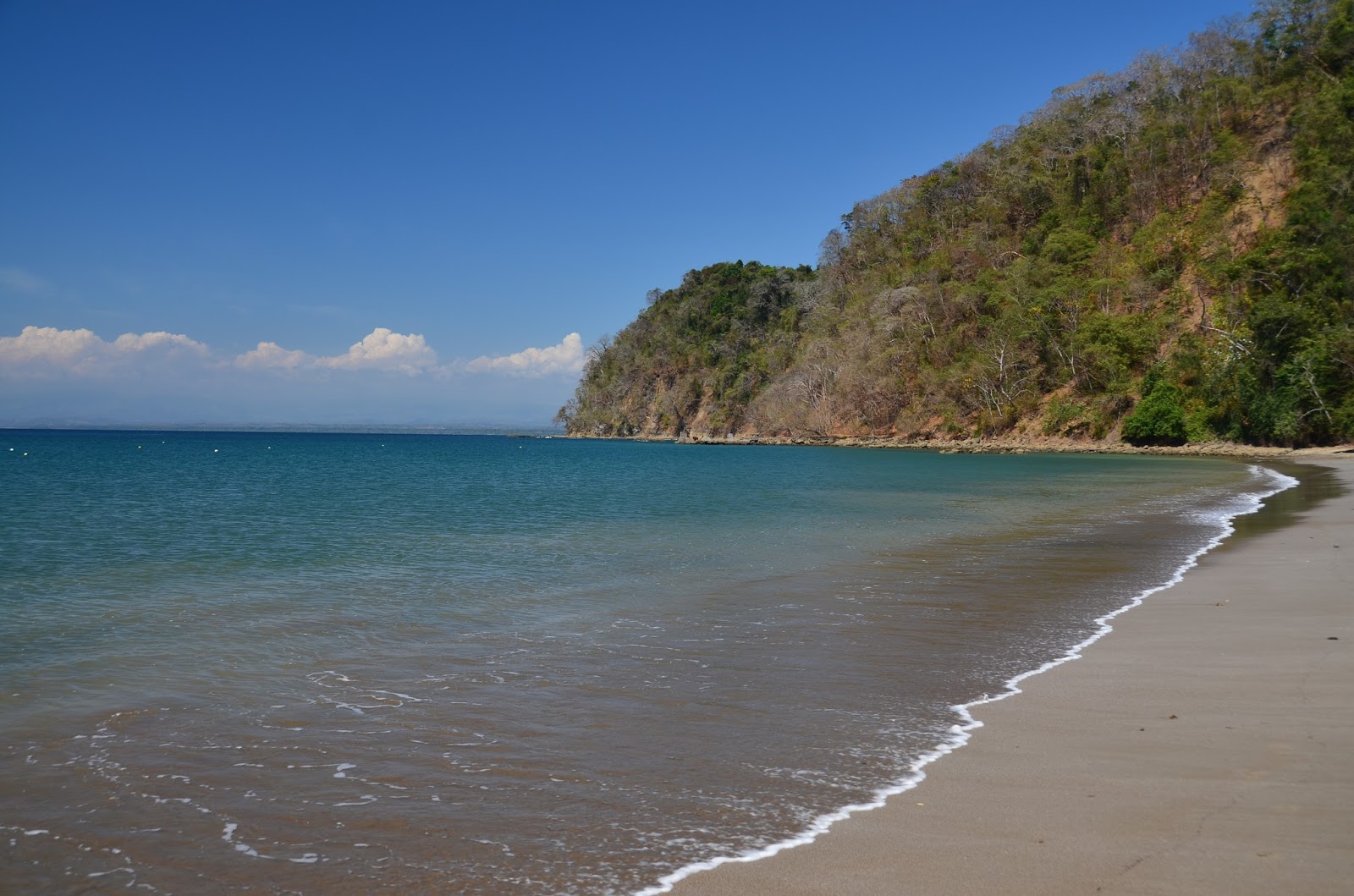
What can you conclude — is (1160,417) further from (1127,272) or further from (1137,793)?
(1137,793)

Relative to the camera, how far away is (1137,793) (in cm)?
446

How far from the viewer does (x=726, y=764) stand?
17.1 ft

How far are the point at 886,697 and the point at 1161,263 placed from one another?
239 feet

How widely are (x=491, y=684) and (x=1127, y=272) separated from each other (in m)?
73.7

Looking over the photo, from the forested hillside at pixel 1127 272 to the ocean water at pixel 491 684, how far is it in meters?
39.9

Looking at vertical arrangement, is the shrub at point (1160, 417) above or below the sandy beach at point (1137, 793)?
above

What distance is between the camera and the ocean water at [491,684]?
418 cm

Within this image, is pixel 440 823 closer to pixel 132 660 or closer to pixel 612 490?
pixel 132 660

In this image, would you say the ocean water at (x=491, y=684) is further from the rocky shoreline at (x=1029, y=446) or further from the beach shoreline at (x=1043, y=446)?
the rocky shoreline at (x=1029, y=446)

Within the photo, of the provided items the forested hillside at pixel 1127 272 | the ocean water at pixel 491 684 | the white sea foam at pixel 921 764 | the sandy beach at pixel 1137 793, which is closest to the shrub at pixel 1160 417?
the forested hillside at pixel 1127 272

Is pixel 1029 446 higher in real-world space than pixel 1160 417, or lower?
lower

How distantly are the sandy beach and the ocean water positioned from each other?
1.20 ft

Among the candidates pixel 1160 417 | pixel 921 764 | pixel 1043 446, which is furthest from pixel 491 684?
pixel 1043 446

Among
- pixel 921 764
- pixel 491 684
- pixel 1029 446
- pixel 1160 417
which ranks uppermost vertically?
pixel 1160 417
